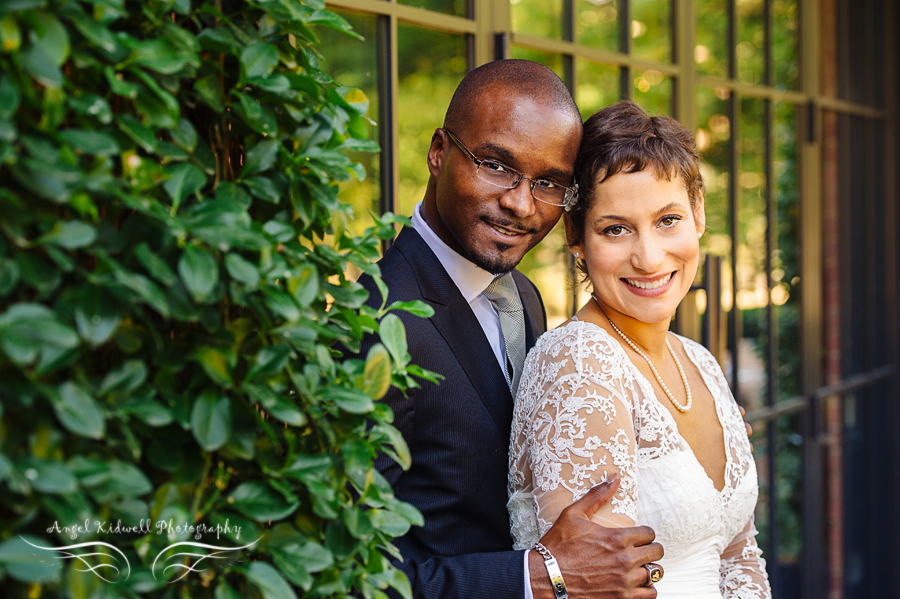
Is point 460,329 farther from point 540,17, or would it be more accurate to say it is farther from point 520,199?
point 540,17

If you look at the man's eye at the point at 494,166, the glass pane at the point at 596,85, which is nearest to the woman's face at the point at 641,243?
the man's eye at the point at 494,166

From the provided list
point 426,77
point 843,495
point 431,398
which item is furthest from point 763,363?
point 431,398

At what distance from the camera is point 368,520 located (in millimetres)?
940

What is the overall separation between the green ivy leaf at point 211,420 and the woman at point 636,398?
83 centimetres

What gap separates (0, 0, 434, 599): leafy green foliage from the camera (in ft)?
2.22

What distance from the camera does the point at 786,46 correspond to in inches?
166

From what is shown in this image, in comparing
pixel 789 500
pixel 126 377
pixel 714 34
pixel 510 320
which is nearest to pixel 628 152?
pixel 510 320

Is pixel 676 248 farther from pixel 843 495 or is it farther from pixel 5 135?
pixel 843 495

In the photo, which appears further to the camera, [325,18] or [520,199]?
[520,199]

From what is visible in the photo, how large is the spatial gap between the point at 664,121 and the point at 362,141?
952 millimetres

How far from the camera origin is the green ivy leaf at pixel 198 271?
2.42 feet

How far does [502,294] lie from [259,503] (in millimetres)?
1154

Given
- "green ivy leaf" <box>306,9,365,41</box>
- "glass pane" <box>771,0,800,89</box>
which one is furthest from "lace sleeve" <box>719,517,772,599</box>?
"glass pane" <box>771,0,800,89</box>

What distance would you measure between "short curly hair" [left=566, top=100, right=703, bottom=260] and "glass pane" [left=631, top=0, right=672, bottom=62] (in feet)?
5.58
